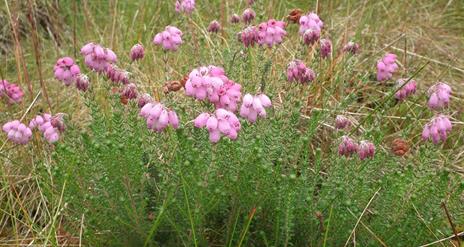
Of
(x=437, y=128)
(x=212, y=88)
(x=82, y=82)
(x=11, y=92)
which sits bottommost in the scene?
(x=11, y=92)

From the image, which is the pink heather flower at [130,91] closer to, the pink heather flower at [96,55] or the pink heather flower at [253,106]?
the pink heather flower at [96,55]

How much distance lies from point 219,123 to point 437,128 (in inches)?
34.7

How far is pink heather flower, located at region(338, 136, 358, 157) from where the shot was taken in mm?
2430

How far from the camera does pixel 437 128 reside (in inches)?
97.9

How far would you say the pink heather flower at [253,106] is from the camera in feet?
7.93

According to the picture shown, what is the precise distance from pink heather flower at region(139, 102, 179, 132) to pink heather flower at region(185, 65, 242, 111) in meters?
0.11

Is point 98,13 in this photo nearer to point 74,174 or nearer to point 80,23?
point 80,23

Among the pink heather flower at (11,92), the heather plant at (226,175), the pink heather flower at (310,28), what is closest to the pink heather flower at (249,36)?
the heather plant at (226,175)

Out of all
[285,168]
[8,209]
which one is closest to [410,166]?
[285,168]

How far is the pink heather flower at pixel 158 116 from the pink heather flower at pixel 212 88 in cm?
11

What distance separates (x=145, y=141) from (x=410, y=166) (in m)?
1.16

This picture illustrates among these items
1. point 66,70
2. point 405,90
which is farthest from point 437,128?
point 66,70

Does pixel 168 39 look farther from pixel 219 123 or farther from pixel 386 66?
pixel 386 66

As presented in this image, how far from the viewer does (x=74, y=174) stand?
8.58ft
